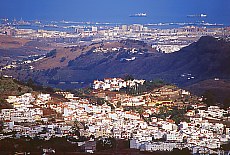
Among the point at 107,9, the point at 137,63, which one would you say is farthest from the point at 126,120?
the point at 107,9

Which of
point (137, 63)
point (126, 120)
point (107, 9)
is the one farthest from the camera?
point (107, 9)

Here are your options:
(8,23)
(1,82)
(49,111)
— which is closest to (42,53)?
(8,23)

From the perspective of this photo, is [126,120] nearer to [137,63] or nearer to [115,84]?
[115,84]

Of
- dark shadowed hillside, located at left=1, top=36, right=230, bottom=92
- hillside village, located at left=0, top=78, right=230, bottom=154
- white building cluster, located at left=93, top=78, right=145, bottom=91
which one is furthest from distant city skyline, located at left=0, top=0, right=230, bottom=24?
hillside village, located at left=0, top=78, right=230, bottom=154

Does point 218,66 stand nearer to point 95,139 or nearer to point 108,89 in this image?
point 108,89

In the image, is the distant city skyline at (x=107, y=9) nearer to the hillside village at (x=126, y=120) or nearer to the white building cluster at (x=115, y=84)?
the white building cluster at (x=115, y=84)
